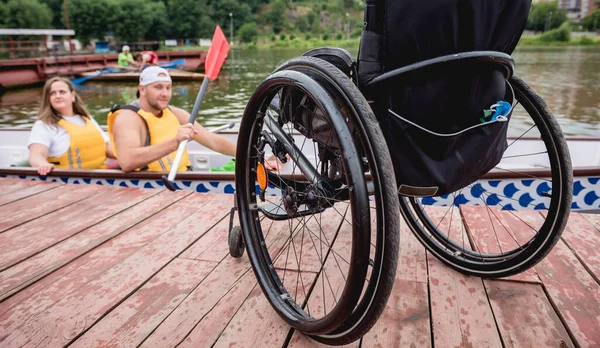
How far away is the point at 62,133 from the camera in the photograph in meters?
3.90

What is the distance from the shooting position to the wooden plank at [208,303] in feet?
4.65

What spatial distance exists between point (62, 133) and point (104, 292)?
275cm

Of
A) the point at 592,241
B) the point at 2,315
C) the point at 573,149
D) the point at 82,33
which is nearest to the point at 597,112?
the point at 573,149

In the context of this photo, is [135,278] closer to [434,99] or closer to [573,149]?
[434,99]

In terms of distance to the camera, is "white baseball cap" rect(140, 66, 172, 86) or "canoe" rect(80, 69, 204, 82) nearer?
"white baseball cap" rect(140, 66, 172, 86)

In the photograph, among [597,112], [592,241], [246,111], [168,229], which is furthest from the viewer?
[597,112]

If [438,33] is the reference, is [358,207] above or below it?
below

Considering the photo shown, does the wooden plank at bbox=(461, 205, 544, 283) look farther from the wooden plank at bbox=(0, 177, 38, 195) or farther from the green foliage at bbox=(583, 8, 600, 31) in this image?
the green foliage at bbox=(583, 8, 600, 31)

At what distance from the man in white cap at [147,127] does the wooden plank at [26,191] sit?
561 millimetres

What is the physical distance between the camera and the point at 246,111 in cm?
150

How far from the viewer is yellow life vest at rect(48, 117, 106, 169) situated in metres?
3.90

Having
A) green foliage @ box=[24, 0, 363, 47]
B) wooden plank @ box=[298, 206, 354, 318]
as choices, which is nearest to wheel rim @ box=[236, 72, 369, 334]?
wooden plank @ box=[298, 206, 354, 318]

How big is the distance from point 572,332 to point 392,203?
90 centimetres

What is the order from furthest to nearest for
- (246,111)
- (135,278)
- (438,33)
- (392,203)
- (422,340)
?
(135,278), (246,111), (422,340), (438,33), (392,203)
